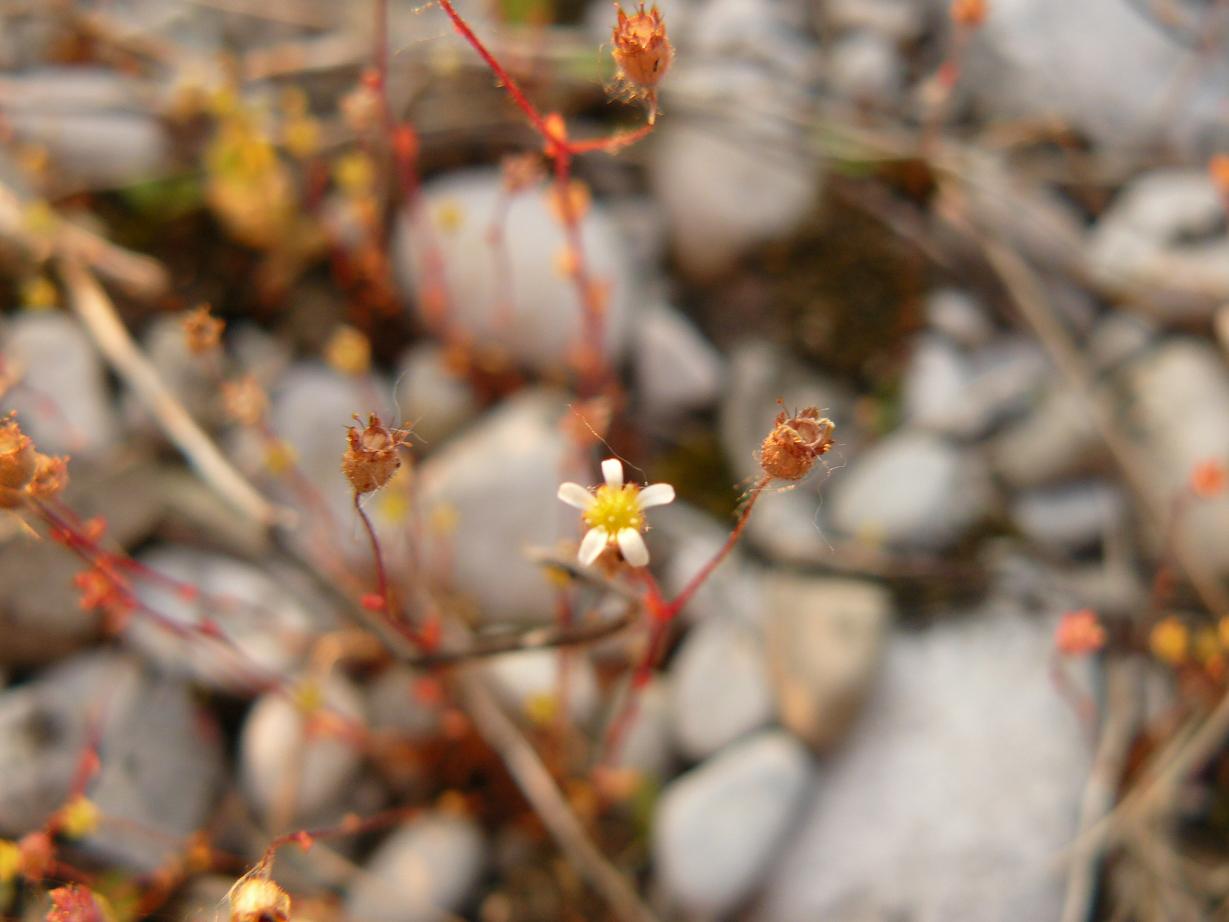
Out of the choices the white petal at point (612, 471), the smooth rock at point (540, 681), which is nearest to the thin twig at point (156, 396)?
the smooth rock at point (540, 681)

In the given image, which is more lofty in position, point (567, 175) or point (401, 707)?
point (567, 175)

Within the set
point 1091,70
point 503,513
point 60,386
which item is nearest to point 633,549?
point 503,513

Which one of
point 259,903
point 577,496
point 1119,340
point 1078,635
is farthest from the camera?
point 1119,340

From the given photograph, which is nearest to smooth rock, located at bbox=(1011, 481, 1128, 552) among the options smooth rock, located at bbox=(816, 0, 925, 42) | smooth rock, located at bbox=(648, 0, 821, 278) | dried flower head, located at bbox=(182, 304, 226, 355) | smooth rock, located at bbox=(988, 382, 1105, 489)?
smooth rock, located at bbox=(988, 382, 1105, 489)

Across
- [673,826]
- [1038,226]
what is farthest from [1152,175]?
[673,826]

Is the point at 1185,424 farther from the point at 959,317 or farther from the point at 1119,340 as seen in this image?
the point at 959,317

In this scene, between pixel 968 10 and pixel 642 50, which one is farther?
pixel 968 10

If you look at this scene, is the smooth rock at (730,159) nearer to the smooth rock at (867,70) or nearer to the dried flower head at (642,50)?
the smooth rock at (867,70)
